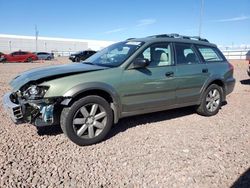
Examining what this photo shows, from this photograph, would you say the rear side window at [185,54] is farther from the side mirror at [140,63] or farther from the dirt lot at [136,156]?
the dirt lot at [136,156]

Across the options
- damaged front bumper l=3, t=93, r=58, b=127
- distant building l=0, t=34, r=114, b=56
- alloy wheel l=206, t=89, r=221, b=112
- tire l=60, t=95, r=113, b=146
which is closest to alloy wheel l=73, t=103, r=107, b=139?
tire l=60, t=95, r=113, b=146

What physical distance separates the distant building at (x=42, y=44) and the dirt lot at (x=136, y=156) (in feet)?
183

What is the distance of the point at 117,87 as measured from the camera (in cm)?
434

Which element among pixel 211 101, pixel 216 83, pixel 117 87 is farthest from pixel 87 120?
pixel 216 83

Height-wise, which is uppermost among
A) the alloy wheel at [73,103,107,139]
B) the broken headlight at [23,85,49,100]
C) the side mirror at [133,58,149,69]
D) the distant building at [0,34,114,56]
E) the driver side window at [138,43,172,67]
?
the distant building at [0,34,114,56]

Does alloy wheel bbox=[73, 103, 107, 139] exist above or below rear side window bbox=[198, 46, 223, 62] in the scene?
below

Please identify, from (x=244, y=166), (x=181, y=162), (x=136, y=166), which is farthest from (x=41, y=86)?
(x=244, y=166)

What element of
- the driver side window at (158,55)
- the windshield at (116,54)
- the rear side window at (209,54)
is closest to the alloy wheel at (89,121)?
the windshield at (116,54)

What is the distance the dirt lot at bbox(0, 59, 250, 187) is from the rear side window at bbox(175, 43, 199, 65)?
50.5 inches

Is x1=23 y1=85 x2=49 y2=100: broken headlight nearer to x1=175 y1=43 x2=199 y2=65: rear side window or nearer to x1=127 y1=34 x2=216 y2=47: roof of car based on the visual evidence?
x1=127 y1=34 x2=216 y2=47: roof of car

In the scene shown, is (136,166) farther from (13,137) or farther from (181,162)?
(13,137)

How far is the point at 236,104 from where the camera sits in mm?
7184

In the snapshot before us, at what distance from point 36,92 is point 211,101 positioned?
12.9 feet

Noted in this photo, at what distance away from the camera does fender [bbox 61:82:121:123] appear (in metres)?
3.89
